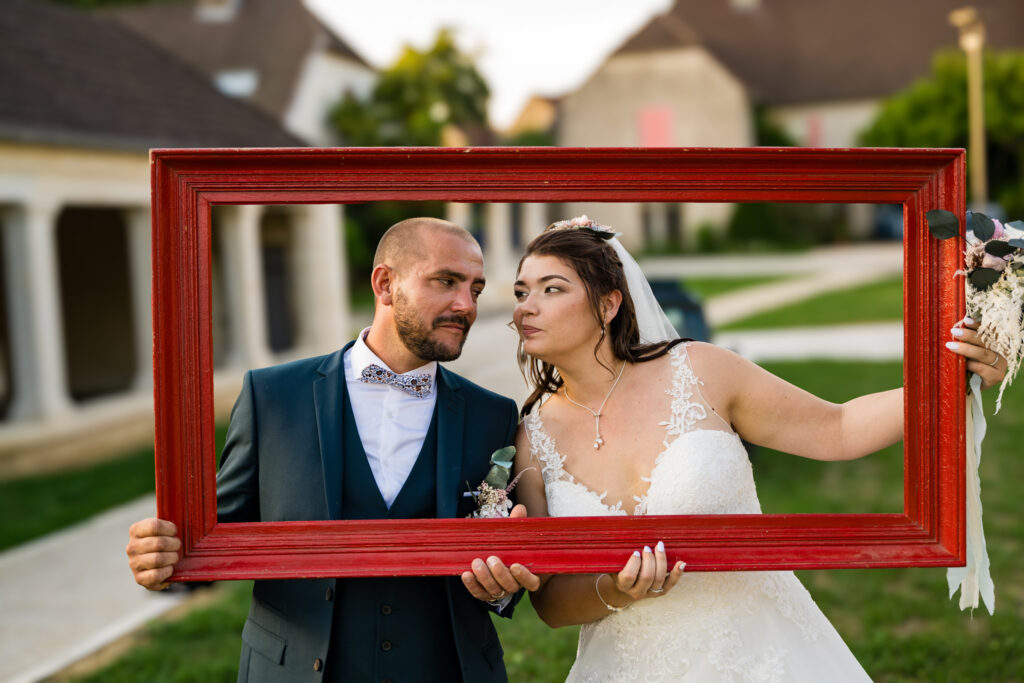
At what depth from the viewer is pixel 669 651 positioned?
304 cm

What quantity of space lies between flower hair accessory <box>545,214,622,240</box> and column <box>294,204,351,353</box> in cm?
66

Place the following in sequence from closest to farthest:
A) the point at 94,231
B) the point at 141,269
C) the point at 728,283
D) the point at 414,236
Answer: the point at 414,236
the point at 728,283
the point at 141,269
the point at 94,231

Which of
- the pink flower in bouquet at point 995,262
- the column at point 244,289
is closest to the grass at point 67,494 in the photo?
the column at point 244,289

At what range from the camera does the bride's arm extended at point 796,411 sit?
2.65 metres

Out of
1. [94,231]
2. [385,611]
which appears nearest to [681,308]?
[385,611]

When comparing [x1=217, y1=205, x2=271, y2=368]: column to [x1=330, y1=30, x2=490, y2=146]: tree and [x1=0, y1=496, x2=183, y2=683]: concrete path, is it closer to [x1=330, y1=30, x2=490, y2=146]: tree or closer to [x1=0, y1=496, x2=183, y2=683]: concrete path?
[x1=0, y1=496, x2=183, y2=683]: concrete path

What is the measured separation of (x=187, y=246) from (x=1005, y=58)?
43345 mm

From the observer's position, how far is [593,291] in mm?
2854

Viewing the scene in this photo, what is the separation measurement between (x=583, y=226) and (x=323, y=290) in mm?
3056

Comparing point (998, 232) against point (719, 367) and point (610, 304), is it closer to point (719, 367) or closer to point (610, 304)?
point (719, 367)

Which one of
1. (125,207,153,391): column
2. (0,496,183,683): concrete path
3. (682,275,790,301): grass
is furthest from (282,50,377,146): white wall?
(0,496,183,683): concrete path

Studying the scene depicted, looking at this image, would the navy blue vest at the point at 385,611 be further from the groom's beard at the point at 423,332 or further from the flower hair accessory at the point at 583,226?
the flower hair accessory at the point at 583,226

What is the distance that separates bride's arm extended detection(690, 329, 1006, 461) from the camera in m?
2.65

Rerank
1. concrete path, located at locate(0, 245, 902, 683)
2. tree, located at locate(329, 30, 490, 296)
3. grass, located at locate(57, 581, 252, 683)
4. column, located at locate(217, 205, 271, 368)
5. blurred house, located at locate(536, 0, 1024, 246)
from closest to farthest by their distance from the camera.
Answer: column, located at locate(217, 205, 271, 368)
grass, located at locate(57, 581, 252, 683)
concrete path, located at locate(0, 245, 902, 683)
tree, located at locate(329, 30, 490, 296)
blurred house, located at locate(536, 0, 1024, 246)
